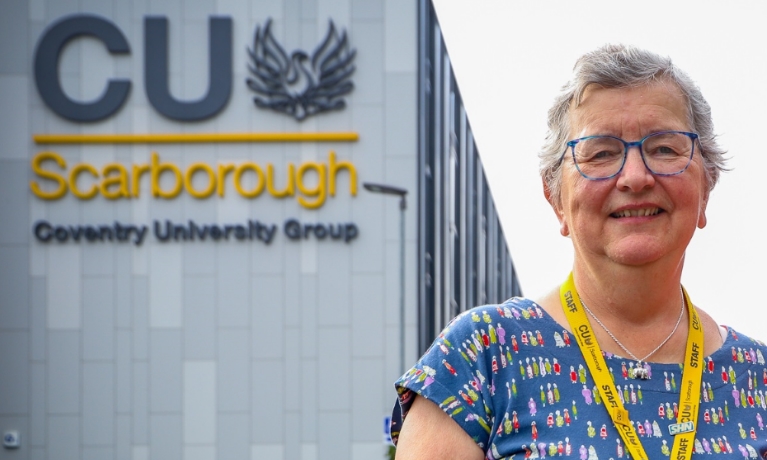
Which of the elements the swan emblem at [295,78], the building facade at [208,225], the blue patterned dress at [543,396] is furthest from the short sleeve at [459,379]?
the swan emblem at [295,78]

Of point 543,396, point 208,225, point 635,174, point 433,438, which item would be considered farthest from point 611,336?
point 208,225

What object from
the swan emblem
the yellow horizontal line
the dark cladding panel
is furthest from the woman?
the swan emblem

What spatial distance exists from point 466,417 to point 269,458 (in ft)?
70.1

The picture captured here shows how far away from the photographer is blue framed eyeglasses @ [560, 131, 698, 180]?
2.08 m

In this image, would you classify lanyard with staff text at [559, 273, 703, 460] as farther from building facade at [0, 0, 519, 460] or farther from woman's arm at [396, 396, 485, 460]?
building facade at [0, 0, 519, 460]

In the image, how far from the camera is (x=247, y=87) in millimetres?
23562

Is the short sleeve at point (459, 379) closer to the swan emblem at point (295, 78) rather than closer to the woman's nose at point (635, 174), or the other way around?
the woman's nose at point (635, 174)

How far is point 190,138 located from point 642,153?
21.8 metres

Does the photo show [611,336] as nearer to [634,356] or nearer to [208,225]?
[634,356]

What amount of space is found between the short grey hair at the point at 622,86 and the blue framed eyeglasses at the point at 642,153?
6cm

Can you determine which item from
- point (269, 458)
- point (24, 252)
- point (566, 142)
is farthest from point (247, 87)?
point (566, 142)

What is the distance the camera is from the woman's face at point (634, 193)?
6.80 ft

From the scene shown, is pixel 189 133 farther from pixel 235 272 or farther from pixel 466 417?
pixel 466 417

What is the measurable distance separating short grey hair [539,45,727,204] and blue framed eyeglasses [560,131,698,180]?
60 millimetres
